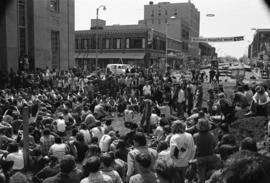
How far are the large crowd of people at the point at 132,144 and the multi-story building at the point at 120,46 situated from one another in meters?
38.4

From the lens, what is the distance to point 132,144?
9.02 metres

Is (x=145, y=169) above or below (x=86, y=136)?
above

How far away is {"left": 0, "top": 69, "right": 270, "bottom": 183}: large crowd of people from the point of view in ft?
15.1

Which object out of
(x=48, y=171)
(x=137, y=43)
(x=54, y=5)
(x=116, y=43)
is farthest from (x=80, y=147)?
(x=116, y=43)

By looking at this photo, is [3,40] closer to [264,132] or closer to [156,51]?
[264,132]

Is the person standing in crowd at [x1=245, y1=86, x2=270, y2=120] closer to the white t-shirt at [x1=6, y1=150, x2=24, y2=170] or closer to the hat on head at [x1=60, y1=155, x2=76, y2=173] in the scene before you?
the white t-shirt at [x1=6, y1=150, x2=24, y2=170]

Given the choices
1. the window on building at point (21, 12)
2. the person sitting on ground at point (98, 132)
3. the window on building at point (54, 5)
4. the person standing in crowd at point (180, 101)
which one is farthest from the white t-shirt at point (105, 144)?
the window on building at point (54, 5)

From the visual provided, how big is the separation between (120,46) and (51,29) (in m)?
30.5

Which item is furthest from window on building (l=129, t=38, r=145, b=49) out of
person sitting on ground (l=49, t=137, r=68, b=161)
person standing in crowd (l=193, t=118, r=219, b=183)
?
person standing in crowd (l=193, t=118, r=219, b=183)

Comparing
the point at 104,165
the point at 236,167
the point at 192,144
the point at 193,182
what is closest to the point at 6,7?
the point at 236,167

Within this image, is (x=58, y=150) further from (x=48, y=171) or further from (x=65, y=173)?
(x=65, y=173)

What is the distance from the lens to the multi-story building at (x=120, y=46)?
59.1 metres

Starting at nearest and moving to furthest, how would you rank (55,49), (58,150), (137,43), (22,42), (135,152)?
(135,152)
(58,150)
(22,42)
(55,49)
(137,43)

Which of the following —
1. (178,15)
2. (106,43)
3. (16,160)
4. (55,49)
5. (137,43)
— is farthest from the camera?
(178,15)
